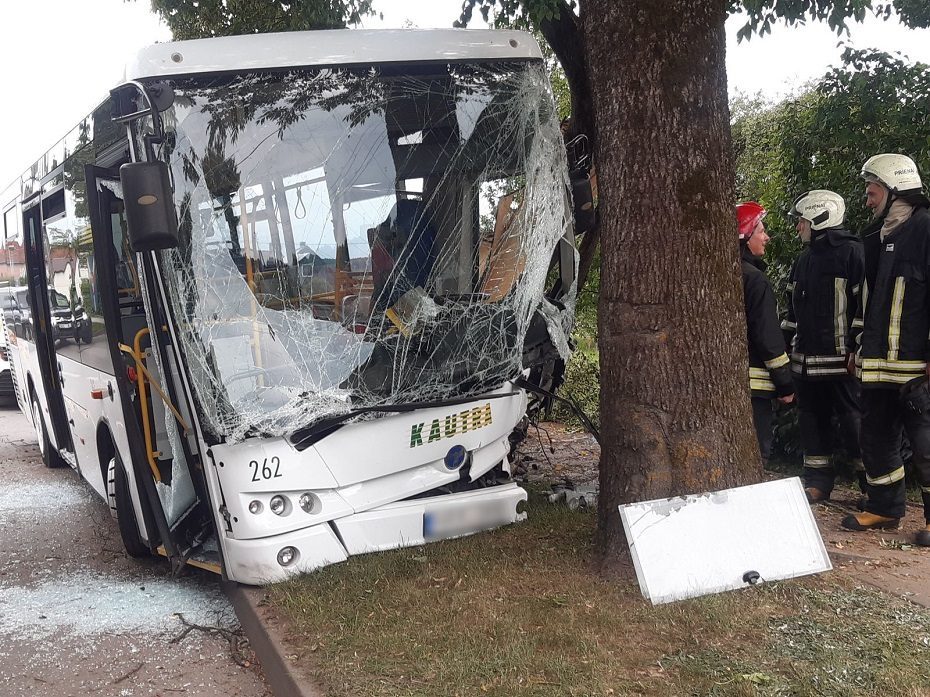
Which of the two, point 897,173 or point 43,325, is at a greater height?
point 897,173

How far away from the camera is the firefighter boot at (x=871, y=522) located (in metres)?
5.18

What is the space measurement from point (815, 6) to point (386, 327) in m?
3.86

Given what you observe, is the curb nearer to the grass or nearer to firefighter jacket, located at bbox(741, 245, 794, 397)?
the grass

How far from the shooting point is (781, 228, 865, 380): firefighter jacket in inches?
220

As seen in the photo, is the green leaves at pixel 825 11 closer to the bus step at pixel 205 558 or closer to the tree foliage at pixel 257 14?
the tree foliage at pixel 257 14

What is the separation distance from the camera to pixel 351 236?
15.4 feet

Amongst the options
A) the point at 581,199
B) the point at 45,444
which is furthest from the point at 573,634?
the point at 45,444

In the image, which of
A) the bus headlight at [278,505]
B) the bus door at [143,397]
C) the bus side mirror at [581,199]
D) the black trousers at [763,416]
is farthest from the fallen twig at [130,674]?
the black trousers at [763,416]

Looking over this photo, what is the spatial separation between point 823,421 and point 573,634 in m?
2.99

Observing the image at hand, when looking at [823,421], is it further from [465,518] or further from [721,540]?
[465,518]

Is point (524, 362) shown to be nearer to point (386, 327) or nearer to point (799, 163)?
point (386, 327)

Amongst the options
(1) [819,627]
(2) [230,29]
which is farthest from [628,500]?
(2) [230,29]

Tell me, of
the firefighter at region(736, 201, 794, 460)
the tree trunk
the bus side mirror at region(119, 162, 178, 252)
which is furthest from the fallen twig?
the firefighter at region(736, 201, 794, 460)

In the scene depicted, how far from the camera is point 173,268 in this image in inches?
175
